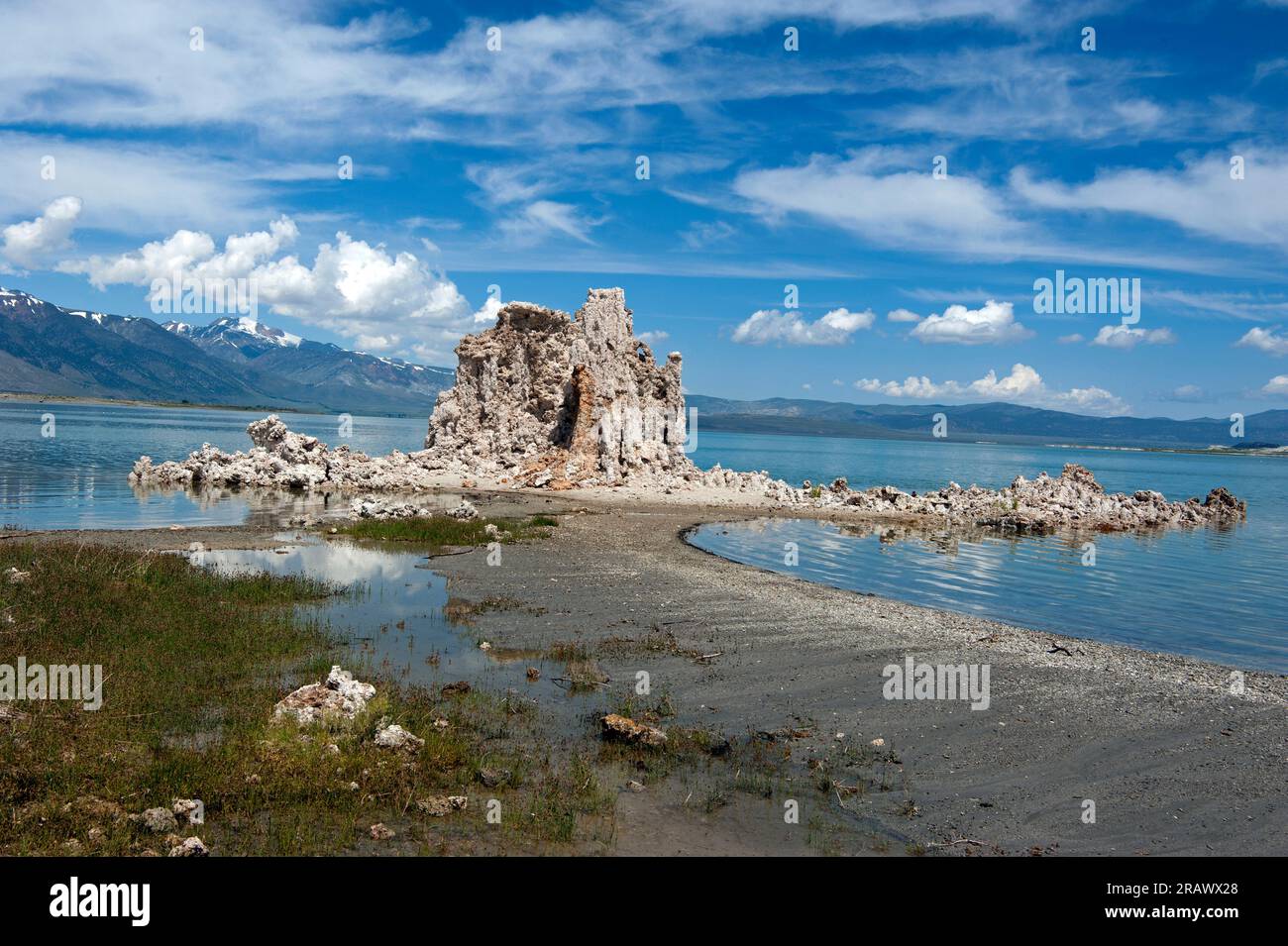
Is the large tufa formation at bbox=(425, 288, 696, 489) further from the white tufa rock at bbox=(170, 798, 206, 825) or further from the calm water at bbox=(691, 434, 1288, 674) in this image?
the white tufa rock at bbox=(170, 798, 206, 825)

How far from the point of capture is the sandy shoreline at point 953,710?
32.0 ft

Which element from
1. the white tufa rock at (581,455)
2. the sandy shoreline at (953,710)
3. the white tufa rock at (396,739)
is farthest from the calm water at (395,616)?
the white tufa rock at (581,455)

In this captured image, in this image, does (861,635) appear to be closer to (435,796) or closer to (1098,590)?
(435,796)

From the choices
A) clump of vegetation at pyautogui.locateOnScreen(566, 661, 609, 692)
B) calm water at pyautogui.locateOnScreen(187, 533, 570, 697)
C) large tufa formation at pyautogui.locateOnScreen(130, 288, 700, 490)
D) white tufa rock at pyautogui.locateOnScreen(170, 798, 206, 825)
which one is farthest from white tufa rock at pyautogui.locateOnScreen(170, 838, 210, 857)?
large tufa formation at pyautogui.locateOnScreen(130, 288, 700, 490)

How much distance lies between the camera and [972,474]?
113 m

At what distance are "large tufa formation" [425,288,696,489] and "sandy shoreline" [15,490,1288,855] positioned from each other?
3155 centimetres

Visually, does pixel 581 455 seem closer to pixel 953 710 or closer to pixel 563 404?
pixel 563 404

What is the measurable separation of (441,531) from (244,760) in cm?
2295

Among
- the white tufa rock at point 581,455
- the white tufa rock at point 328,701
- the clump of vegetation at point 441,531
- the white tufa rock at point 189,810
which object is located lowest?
the white tufa rock at point 189,810

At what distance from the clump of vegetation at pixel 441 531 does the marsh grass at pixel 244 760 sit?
1535cm

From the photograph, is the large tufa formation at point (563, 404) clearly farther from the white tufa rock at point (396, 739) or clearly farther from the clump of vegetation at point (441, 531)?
the white tufa rock at point (396, 739)
